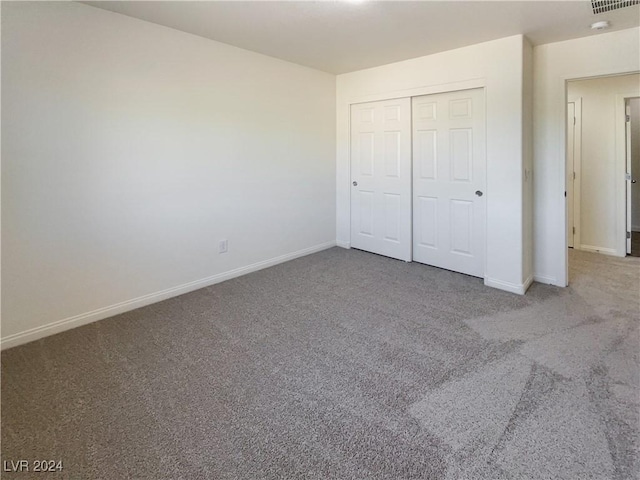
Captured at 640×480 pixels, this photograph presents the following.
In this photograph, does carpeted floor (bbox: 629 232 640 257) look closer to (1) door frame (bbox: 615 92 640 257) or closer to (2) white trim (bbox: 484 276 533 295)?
(1) door frame (bbox: 615 92 640 257)

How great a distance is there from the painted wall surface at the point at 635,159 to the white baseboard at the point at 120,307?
584 centimetres

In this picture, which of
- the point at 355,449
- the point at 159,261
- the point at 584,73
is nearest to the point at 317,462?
the point at 355,449

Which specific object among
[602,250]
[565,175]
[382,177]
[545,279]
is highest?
[382,177]

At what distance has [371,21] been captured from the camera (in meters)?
2.99

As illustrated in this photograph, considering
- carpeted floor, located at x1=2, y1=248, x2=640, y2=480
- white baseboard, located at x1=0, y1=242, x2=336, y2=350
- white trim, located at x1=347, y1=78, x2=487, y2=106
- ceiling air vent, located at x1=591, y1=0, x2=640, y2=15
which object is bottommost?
carpeted floor, located at x1=2, y1=248, x2=640, y2=480

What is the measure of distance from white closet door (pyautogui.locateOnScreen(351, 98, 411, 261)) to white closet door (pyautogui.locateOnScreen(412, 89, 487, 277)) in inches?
5.3

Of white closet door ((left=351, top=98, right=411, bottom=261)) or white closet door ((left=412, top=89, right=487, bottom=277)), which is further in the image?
white closet door ((left=351, top=98, right=411, bottom=261))

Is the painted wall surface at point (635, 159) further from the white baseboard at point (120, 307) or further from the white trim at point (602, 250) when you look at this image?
the white baseboard at point (120, 307)

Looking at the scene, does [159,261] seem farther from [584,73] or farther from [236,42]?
[584,73]

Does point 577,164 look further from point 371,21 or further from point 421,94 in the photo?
point 371,21

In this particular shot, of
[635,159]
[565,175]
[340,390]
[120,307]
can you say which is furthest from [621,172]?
[120,307]

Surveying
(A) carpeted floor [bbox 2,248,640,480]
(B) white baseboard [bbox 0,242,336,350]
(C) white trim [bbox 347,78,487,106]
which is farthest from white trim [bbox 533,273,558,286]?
(B) white baseboard [bbox 0,242,336,350]

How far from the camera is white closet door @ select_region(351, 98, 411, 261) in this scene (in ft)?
14.4

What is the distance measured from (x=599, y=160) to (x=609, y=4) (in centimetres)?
256
